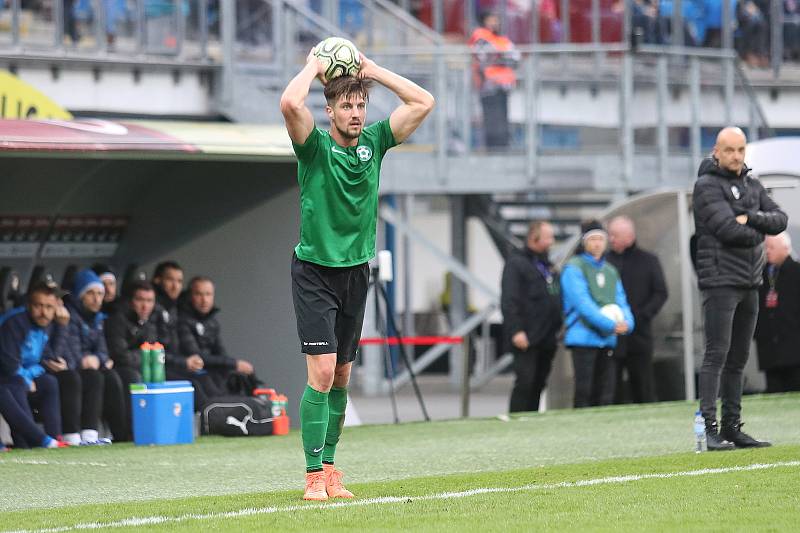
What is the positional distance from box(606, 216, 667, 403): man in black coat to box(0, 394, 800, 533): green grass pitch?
207 cm

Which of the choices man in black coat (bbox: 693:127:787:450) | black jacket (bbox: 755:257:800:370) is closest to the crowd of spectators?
black jacket (bbox: 755:257:800:370)

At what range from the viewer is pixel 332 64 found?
7.02m

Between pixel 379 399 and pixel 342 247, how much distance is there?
43.8 ft

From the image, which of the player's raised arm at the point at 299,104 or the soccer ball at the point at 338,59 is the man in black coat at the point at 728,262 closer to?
the soccer ball at the point at 338,59

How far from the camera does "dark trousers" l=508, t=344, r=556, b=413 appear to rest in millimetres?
13531

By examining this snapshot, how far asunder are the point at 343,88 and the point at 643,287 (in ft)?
25.1

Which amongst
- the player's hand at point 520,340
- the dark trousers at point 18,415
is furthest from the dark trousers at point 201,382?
the player's hand at point 520,340

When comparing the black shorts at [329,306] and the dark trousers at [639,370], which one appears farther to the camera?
the dark trousers at [639,370]

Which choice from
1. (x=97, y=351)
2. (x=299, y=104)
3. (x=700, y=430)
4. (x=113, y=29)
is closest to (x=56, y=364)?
(x=97, y=351)

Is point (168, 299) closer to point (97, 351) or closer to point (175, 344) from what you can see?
point (175, 344)

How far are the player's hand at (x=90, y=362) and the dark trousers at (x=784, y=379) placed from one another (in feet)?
18.4

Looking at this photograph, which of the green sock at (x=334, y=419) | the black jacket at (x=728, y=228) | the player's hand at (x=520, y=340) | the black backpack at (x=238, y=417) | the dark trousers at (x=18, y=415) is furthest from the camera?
the player's hand at (x=520, y=340)

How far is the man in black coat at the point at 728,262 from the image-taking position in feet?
29.1

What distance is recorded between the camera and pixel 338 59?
276 inches
